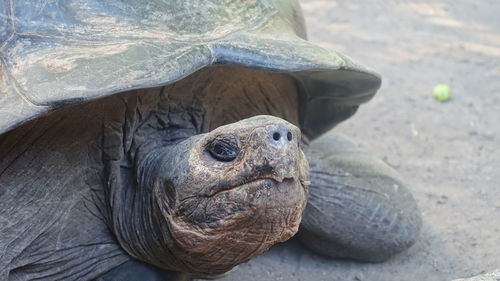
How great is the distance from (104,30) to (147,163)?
0.45 m

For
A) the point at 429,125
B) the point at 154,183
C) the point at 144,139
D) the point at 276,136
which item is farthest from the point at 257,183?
the point at 429,125

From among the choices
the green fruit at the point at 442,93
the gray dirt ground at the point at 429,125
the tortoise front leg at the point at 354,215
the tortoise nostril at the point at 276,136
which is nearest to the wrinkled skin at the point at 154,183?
the tortoise nostril at the point at 276,136

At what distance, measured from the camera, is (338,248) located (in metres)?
3.24

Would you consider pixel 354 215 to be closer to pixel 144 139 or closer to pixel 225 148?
pixel 144 139

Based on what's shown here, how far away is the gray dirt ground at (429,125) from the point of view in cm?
325

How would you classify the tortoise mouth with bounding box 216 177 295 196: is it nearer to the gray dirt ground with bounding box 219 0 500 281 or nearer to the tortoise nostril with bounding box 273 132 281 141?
the tortoise nostril with bounding box 273 132 281 141

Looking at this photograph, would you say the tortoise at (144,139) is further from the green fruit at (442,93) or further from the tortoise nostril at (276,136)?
the green fruit at (442,93)

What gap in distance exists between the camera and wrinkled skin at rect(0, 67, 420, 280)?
2066mm

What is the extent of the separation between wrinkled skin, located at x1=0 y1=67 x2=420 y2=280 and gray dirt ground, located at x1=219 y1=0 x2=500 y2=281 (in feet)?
2.17

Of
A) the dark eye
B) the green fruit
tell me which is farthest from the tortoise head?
the green fruit

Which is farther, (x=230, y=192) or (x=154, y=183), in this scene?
(x=154, y=183)

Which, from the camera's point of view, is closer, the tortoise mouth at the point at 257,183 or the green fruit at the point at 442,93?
the tortoise mouth at the point at 257,183

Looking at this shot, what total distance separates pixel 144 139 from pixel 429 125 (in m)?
2.54

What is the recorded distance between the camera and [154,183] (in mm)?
2393
